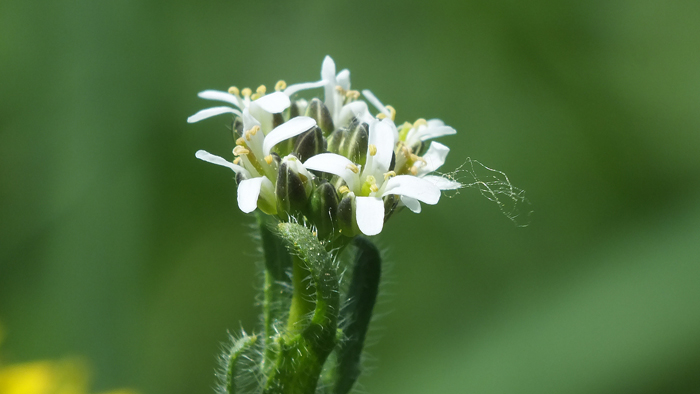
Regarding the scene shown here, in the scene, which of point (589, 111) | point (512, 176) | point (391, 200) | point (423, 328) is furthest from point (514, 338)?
point (391, 200)

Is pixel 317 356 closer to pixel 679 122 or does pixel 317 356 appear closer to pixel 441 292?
pixel 441 292

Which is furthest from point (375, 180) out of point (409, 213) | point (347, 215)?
point (409, 213)

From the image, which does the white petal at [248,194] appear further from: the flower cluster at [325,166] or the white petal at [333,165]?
the white petal at [333,165]

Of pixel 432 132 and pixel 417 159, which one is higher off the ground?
pixel 432 132

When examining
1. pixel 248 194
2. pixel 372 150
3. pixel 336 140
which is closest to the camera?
pixel 248 194

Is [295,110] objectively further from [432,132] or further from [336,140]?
[432,132]
